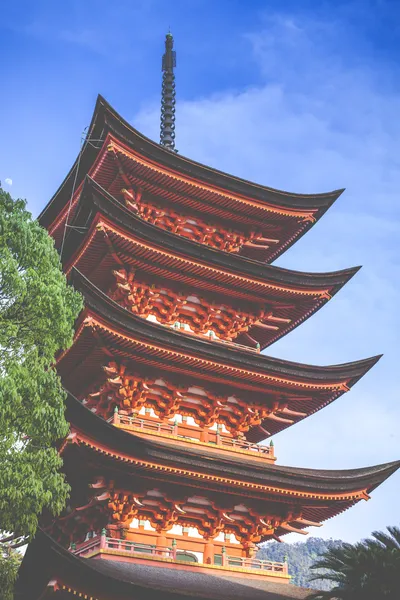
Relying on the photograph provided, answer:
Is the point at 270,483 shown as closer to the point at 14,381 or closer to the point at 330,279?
the point at 330,279

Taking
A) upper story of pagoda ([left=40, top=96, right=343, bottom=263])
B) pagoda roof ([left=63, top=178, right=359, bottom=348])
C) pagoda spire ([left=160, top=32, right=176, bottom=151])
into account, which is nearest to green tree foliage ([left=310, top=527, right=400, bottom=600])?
pagoda roof ([left=63, top=178, right=359, bottom=348])

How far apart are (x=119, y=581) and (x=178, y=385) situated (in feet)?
26.1

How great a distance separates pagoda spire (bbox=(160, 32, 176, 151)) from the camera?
33219 mm

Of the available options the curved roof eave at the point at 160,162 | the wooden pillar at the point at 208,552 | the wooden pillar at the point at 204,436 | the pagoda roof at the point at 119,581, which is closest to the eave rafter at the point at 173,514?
the wooden pillar at the point at 208,552

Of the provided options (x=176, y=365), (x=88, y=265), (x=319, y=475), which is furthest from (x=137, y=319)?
(x=319, y=475)

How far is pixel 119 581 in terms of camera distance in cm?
1719

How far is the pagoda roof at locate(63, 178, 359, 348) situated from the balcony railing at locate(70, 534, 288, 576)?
358 inches

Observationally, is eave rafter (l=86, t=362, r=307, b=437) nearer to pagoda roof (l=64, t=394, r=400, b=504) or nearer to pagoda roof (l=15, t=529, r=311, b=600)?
pagoda roof (l=64, t=394, r=400, b=504)

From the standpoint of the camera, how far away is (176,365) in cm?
2362

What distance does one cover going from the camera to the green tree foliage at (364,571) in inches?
741

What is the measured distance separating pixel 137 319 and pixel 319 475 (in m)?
8.18

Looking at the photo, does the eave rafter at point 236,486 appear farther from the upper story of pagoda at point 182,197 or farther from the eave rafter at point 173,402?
the upper story of pagoda at point 182,197

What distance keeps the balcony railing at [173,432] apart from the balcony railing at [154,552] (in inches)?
135

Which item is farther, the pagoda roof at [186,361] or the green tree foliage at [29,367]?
the pagoda roof at [186,361]
